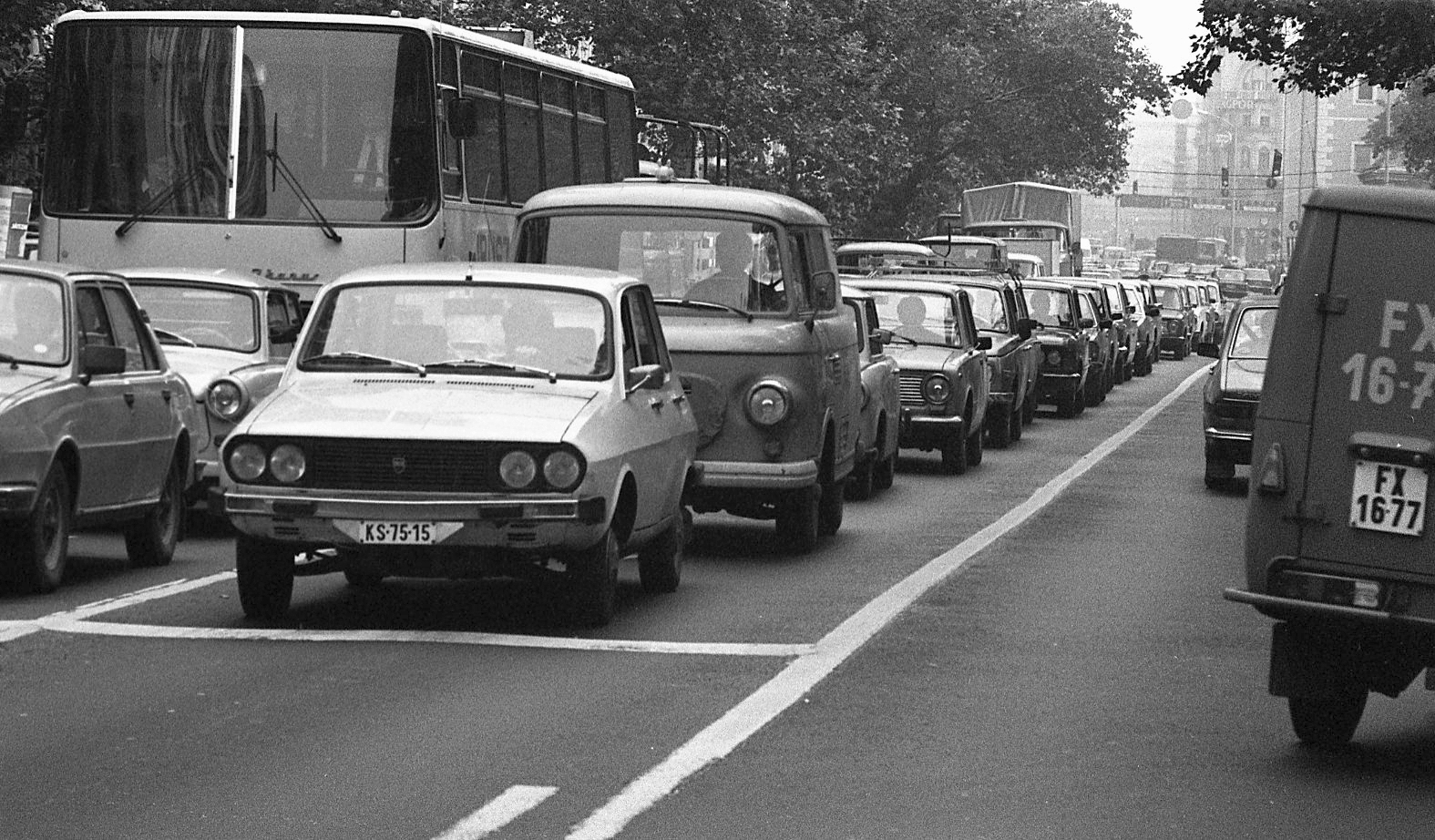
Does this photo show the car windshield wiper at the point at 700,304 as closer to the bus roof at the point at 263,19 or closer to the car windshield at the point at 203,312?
the car windshield at the point at 203,312

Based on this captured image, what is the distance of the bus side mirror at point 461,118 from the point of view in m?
19.8

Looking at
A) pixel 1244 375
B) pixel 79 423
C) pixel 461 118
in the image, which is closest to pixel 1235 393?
pixel 1244 375

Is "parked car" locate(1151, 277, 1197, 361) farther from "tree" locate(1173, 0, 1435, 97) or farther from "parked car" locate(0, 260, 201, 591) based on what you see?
"parked car" locate(0, 260, 201, 591)

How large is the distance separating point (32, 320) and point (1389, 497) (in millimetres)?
7265

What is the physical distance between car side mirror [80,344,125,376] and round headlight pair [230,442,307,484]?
2.20 metres

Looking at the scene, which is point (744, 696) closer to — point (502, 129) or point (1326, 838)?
point (1326, 838)

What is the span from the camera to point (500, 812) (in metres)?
7.23

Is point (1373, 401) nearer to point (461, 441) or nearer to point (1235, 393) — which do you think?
point (461, 441)

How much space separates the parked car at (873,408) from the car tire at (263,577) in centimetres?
721

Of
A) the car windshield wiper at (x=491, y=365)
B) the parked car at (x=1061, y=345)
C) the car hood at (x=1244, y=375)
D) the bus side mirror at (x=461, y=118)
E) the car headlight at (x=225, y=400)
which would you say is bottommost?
the parked car at (x=1061, y=345)

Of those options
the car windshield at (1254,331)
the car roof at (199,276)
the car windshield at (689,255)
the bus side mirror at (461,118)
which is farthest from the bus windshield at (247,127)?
the car windshield at (1254,331)

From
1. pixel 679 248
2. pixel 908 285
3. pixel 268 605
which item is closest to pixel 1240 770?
pixel 268 605

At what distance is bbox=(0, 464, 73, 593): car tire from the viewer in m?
12.2

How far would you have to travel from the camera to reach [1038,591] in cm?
1372
